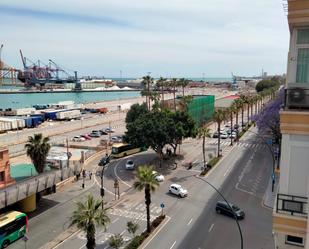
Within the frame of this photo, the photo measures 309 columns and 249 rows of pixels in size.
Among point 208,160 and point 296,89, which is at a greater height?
point 296,89

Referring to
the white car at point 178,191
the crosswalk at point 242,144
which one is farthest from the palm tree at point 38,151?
the crosswalk at point 242,144

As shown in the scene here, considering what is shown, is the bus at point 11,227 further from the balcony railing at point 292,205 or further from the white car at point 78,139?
the white car at point 78,139

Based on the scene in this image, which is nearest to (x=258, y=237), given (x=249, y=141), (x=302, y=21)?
(x=302, y=21)

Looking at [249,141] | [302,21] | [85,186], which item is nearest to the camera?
[302,21]

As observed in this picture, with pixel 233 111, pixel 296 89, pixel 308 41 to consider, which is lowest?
pixel 233 111

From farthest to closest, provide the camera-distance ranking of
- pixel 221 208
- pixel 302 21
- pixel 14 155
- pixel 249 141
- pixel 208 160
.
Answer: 1. pixel 249 141
2. pixel 14 155
3. pixel 208 160
4. pixel 221 208
5. pixel 302 21

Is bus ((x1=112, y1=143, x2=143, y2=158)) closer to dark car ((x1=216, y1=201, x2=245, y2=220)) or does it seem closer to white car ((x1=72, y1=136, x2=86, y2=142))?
white car ((x1=72, y1=136, x2=86, y2=142))

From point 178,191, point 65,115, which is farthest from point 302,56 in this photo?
point 65,115

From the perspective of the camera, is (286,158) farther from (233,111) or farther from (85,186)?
(233,111)
